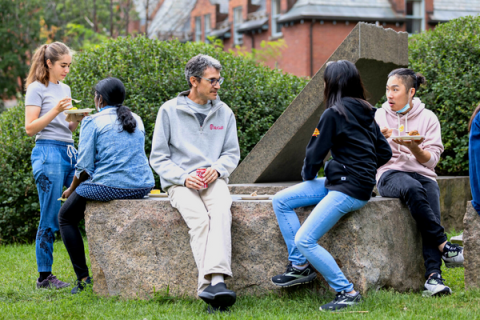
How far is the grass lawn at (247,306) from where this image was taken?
3.56 m

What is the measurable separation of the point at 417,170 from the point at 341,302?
1.44m

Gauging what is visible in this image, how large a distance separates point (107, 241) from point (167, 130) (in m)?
1.00

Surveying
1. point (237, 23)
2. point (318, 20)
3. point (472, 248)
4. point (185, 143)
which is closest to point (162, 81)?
point (185, 143)

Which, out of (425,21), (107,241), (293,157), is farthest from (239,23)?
(107,241)

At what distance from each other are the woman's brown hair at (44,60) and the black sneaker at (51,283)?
5.62 ft

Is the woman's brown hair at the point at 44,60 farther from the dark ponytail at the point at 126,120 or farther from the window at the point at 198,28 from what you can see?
the window at the point at 198,28

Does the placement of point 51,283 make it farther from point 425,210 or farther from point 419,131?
point 419,131

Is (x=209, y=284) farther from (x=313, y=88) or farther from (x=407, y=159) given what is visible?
(x=313, y=88)

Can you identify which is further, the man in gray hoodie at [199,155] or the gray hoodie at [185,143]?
the gray hoodie at [185,143]

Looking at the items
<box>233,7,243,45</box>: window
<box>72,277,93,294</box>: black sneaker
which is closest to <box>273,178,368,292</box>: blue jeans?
<box>72,277,93,294</box>: black sneaker

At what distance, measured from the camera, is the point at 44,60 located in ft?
15.9

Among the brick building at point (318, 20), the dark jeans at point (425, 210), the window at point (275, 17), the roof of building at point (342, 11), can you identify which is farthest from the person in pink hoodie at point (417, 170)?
the window at point (275, 17)

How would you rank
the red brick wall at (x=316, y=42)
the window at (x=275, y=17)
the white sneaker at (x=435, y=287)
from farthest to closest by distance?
the window at (x=275, y=17) < the red brick wall at (x=316, y=42) < the white sneaker at (x=435, y=287)

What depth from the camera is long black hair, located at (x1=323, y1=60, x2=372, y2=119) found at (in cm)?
388
